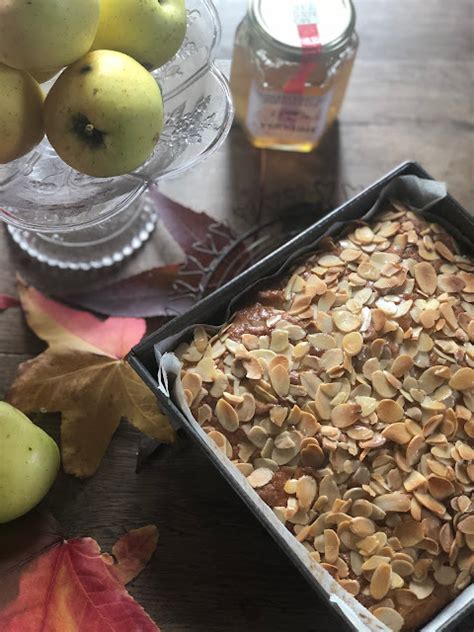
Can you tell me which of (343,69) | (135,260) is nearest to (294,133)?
(343,69)

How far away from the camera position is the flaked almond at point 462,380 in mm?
617

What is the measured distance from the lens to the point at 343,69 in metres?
0.75

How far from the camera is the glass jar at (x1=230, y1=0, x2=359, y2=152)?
0.71 meters

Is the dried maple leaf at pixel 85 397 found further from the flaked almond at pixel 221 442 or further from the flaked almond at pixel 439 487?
the flaked almond at pixel 439 487

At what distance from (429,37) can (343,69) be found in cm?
19

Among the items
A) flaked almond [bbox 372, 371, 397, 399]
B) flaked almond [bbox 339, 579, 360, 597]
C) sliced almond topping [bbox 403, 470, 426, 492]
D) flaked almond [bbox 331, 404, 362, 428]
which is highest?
flaked almond [bbox 372, 371, 397, 399]

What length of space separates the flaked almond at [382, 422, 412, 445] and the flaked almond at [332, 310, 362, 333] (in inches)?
3.4

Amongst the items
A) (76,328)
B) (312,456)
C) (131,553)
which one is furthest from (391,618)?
(76,328)

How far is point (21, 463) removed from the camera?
63cm

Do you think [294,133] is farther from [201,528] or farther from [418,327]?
[201,528]

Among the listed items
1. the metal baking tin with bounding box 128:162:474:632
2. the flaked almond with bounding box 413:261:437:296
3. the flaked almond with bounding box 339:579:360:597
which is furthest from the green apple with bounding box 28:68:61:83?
the flaked almond with bounding box 339:579:360:597

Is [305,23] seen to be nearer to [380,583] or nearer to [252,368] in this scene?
[252,368]

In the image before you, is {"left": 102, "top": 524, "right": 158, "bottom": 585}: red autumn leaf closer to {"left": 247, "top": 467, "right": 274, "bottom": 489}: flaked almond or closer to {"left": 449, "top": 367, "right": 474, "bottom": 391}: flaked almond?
{"left": 247, "top": 467, "right": 274, "bottom": 489}: flaked almond

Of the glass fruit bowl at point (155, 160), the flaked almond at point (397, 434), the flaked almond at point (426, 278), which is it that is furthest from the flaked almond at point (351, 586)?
the glass fruit bowl at point (155, 160)
